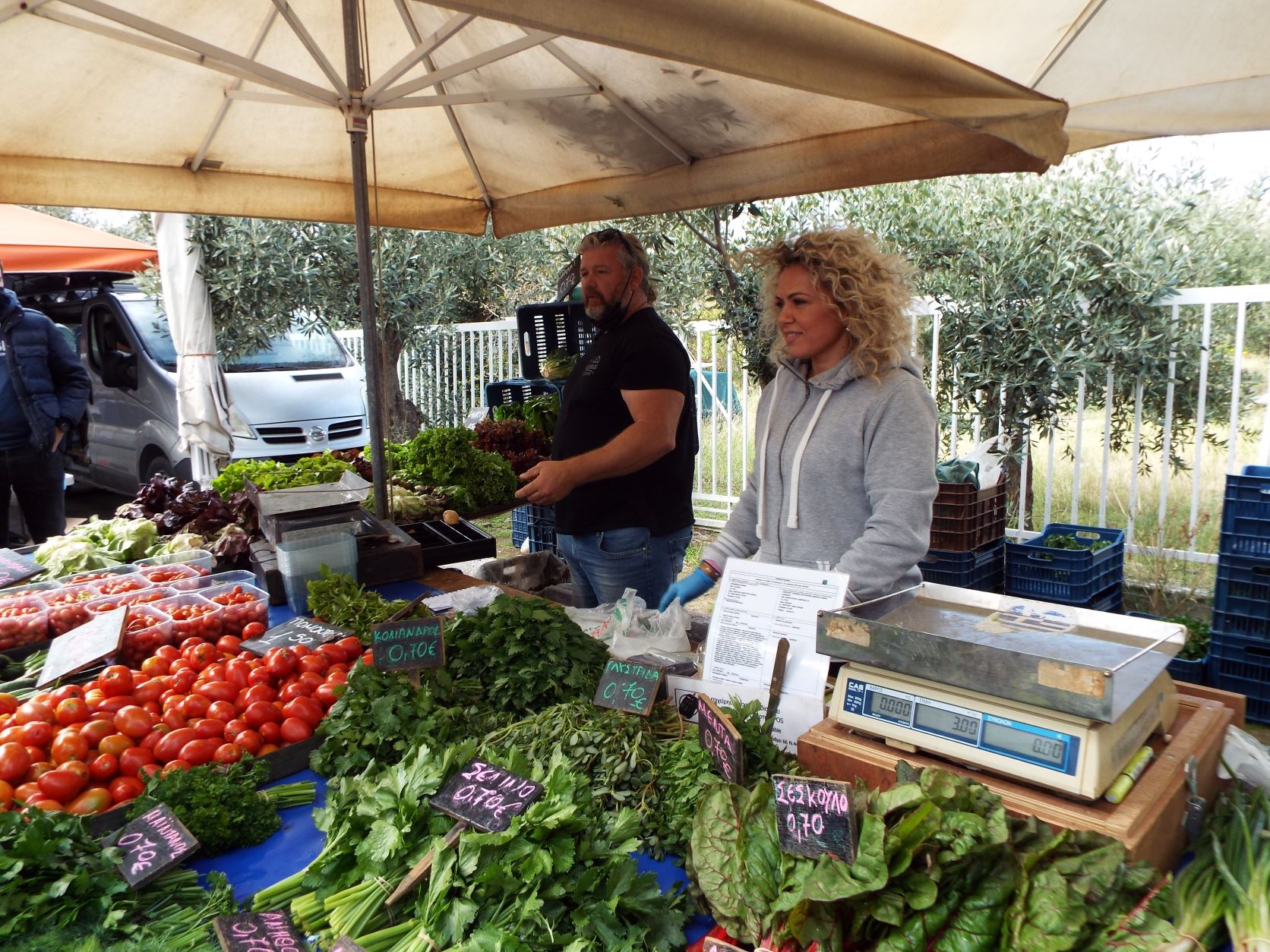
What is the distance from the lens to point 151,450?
27.1 ft

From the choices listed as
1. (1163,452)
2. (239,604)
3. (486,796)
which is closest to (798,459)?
(486,796)

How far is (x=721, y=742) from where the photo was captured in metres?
1.55

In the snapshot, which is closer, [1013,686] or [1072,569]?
[1013,686]

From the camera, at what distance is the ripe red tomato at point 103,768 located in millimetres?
1826

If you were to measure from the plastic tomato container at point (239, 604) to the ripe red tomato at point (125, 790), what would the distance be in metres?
0.91

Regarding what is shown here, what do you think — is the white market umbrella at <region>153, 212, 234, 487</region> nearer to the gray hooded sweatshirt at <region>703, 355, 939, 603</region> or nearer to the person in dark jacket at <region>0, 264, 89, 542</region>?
the person in dark jacket at <region>0, 264, 89, 542</region>

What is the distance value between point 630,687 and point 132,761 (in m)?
1.09

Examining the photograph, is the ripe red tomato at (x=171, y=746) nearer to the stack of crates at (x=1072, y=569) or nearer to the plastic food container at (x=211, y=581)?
the plastic food container at (x=211, y=581)

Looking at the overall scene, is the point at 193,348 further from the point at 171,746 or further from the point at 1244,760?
the point at 1244,760

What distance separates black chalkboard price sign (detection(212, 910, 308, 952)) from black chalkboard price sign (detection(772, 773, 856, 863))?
0.80 meters

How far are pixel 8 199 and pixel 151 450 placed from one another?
16.8 ft

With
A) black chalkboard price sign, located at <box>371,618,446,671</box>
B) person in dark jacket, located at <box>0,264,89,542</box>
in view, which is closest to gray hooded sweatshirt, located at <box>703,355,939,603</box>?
black chalkboard price sign, located at <box>371,618,446,671</box>

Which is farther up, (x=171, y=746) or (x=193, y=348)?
(x=193, y=348)

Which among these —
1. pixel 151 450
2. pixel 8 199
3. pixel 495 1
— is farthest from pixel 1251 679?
pixel 151 450
